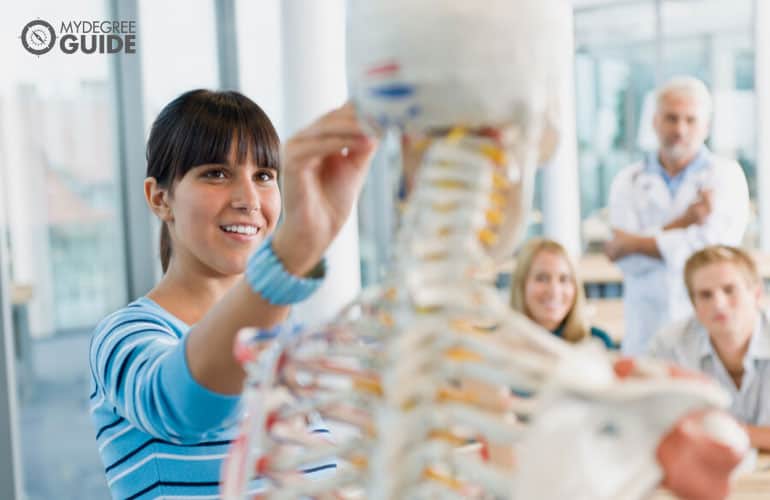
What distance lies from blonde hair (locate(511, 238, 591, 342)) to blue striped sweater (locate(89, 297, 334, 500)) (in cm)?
177

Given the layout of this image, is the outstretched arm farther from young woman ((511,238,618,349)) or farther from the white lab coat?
the white lab coat

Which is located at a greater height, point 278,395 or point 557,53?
point 557,53

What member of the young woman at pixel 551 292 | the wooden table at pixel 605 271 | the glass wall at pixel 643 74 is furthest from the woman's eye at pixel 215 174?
the glass wall at pixel 643 74

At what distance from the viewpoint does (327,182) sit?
0.75 m

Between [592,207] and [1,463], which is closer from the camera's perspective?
[1,463]

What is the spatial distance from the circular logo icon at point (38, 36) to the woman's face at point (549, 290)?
Result: 1704mm

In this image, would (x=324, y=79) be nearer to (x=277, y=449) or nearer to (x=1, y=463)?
(x=1, y=463)

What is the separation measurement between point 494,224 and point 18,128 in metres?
2.74

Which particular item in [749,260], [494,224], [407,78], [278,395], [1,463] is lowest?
[1,463]

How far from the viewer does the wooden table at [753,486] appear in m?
1.60

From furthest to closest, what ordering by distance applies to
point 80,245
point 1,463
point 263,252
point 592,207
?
point 592,207 → point 80,245 → point 1,463 → point 263,252

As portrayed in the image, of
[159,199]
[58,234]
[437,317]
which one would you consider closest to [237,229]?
[159,199]

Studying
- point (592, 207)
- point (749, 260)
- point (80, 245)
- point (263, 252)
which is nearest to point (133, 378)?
point (263, 252)

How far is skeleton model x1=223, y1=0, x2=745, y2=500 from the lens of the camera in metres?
0.56
